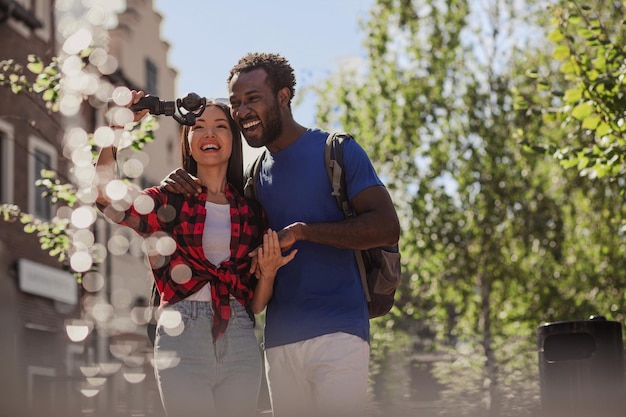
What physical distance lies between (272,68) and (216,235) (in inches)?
32.7

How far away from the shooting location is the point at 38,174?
71.8ft

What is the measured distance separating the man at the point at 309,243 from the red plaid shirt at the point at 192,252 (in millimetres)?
103

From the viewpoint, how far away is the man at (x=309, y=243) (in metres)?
4.45

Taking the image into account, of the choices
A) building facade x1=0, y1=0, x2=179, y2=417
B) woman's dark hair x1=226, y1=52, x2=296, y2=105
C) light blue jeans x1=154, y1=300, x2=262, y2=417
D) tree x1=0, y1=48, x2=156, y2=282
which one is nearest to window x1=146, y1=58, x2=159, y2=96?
building facade x1=0, y1=0, x2=179, y2=417

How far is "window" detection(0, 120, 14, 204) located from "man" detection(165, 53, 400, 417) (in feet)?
54.2

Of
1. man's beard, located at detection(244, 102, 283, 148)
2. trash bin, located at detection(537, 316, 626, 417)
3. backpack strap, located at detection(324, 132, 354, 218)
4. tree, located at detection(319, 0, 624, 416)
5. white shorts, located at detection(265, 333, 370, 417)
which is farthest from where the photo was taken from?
tree, located at detection(319, 0, 624, 416)

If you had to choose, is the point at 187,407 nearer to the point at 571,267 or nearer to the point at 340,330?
the point at 340,330

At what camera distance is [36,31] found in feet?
72.6

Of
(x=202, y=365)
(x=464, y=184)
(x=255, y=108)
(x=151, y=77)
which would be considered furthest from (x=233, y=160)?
(x=151, y=77)

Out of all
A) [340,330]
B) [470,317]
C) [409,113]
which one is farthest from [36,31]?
[340,330]

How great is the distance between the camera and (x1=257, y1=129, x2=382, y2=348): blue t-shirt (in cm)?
453

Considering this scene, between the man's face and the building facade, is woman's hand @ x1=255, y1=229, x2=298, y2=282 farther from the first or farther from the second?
the building facade

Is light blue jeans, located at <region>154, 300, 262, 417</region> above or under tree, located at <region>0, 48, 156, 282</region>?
under

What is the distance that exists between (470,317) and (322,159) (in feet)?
53.9
